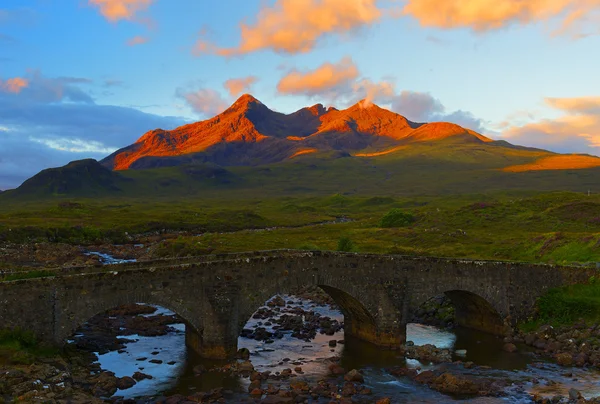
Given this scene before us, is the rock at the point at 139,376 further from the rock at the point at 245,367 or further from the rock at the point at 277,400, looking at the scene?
the rock at the point at 277,400

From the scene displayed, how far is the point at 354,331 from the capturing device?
3778 centimetres

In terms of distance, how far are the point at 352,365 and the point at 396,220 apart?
6939 centimetres

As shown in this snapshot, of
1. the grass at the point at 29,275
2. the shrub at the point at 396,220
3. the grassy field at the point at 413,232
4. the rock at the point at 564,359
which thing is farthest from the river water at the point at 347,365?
the shrub at the point at 396,220

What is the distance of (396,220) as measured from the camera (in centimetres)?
9925

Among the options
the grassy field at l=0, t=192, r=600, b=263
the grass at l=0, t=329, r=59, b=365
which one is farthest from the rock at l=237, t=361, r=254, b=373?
the grassy field at l=0, t=192, r=600, b=263

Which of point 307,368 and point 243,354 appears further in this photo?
point 243,354

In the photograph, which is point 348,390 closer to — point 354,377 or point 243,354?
point 354,377

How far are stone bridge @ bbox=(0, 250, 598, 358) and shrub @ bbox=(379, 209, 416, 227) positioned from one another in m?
56.9

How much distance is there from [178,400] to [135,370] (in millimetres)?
5491

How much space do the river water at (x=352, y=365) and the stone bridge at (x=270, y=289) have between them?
1739 mm

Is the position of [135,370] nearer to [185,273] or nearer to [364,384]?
[185,273]

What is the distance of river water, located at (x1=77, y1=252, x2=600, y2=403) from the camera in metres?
27.2

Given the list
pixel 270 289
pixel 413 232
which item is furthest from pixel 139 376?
pixel 413 232

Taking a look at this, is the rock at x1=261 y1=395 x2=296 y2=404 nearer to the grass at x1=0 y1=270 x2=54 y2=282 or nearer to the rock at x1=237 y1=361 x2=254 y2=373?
the rock at x1=237 y1=361 x2=254 y2=373
